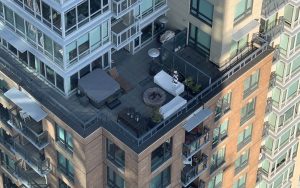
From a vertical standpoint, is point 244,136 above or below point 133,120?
below

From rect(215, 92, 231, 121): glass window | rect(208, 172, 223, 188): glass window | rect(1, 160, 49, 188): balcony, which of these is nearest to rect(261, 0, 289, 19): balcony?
rect(215, 92, 231, 121): glass window

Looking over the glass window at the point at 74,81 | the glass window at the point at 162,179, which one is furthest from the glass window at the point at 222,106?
the glass window at the point at 74,81

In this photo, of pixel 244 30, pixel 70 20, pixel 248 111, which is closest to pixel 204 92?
pixel 244 30

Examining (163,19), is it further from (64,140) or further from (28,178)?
(28,178)

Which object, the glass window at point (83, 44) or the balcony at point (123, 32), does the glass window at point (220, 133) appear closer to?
the balcony at point (123, 32)

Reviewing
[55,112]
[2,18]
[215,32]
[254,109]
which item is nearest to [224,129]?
[254,109]

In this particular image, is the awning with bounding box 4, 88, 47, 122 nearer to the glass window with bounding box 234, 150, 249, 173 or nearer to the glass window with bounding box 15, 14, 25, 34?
the glass window with bounding box 15, 14, 25, 34

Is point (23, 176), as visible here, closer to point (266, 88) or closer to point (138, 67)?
point (138, 67)
